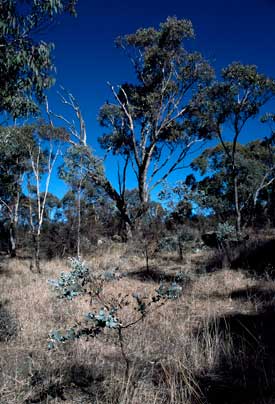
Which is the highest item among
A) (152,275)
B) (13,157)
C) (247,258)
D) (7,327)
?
(13,157)

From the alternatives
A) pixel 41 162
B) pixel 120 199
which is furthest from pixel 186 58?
pixel 41 162

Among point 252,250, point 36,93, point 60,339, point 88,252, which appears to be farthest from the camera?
point 88,252

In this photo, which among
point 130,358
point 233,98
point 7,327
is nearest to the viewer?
point 130,358

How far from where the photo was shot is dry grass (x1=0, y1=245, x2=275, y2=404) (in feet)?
7.46

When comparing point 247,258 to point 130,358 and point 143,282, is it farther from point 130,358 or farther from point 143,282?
point 130,358

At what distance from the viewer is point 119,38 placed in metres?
16.1

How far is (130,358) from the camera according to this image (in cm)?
291

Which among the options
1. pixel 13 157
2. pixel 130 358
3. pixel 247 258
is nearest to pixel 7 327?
pixel 130 358

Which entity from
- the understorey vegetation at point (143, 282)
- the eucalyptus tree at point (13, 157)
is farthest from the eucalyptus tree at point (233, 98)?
the eucalyptus tree at point (13, 157)

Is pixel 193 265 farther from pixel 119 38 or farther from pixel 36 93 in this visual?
pixel 119 38

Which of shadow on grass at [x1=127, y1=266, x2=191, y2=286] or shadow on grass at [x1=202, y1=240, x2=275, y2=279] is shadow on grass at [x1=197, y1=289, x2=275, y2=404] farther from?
shadow on grass at [x1=202, y1=240, x2=275, y2=279]

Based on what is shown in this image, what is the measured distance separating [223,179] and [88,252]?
13242 millimetres

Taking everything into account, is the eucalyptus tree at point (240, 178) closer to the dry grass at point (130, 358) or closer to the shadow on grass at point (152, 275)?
the shadow on grass at point (152, 275)

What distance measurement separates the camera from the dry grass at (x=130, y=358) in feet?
7.46
